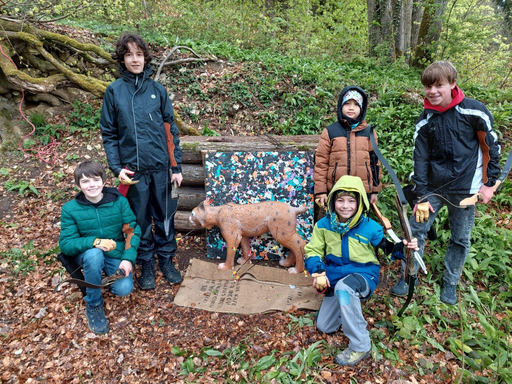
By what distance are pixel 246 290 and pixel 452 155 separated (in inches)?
107

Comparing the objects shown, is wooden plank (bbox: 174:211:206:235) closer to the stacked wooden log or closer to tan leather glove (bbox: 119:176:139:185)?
the stacked wooden log

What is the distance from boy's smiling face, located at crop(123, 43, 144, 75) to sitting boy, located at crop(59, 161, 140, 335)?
43.0 inches

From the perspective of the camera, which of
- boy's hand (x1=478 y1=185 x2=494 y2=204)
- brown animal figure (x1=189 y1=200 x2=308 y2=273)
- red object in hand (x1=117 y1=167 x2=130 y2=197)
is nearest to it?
boy's hand (x1=478 y1=185 x2=494 y2=204)

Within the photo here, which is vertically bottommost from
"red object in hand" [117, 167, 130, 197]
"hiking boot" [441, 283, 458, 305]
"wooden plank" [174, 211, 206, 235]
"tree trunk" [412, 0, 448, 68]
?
"hiking boot" [441, 283, 458, 305]

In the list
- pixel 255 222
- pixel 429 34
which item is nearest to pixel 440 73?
pixel 255 222

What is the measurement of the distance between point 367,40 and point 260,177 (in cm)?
820

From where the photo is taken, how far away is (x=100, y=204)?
10.3ft

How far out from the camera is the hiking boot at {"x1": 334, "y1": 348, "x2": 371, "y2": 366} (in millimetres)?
2705

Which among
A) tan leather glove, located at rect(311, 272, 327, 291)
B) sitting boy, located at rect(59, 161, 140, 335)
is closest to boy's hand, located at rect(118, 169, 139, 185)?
sitting boy, located at rect(59, 161, 140, 335)

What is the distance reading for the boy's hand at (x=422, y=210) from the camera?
10.1 ft

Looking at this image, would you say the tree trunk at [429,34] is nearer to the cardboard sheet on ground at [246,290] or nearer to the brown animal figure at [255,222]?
the brown animal figure at [255,222]

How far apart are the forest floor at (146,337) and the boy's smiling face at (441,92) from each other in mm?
2066

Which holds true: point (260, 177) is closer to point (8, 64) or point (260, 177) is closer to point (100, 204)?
point (100, 204)

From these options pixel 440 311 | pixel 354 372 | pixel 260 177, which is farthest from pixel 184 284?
pixel 440 311
